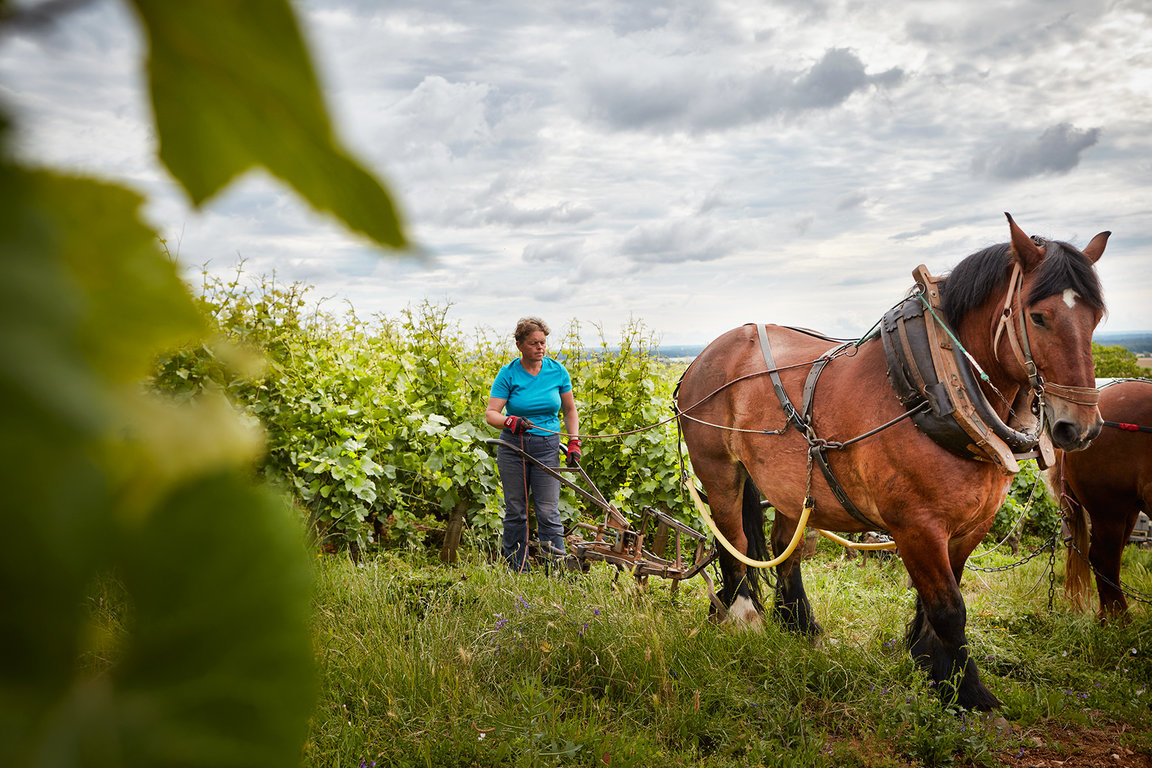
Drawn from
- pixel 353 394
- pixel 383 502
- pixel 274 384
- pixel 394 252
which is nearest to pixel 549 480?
pixel 383 502

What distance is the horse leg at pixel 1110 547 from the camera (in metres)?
4.78

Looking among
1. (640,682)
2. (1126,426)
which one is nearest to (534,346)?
(640,682)

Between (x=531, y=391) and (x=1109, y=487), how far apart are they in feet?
13.5

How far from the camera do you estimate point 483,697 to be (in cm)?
308

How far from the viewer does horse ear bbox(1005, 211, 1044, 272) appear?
2934mm

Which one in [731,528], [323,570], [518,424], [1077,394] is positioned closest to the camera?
[1077,394]

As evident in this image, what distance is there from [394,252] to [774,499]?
3.98 meters

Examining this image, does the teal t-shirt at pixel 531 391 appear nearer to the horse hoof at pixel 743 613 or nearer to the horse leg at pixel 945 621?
the horse hoof at pixel 743 613

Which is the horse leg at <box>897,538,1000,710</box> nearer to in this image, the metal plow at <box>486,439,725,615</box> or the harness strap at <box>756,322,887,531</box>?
the harness strap at <box>756,322,887,531</box>

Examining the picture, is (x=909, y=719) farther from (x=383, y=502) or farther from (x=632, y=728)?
(x=383, y=502)

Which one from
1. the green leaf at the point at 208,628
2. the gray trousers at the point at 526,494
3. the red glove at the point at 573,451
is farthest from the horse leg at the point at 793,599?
the green leaf at the point at 208,628

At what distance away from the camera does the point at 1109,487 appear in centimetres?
474

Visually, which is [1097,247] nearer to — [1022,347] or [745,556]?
[1022,347]

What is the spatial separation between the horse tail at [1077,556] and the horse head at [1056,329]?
266 cm
